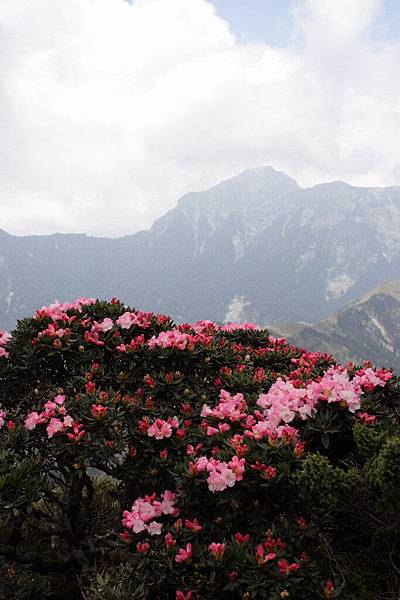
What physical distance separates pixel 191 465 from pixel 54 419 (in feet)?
5.05

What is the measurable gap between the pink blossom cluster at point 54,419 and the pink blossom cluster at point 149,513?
39.7 inches

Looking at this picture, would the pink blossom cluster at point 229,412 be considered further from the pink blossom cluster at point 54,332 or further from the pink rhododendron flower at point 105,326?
the pink blossom cluster at point 54,332

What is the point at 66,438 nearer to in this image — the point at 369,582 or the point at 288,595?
the point at 288,595

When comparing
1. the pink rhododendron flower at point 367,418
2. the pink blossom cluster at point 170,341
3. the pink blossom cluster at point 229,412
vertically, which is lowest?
the pink blossom cluster at point 229,412

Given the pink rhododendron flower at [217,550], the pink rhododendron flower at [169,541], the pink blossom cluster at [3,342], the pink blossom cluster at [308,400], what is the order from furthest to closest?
the pink blossom cluster at [3,342] → the pink blossom cluster at [308,400] → the pink rhododendron flower at [169,541] → the pink rhododendron flower at [217,550]

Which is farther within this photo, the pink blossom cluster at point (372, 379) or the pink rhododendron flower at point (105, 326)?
the pink rhododendron flower at point (105, 326)

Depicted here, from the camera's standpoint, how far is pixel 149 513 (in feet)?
13.8

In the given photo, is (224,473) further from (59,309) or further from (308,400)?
(59,309)

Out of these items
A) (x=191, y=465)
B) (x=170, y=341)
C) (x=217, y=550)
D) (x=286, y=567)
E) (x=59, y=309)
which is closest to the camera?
(x=286, y=567)

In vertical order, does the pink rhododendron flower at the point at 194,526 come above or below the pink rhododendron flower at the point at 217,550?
above

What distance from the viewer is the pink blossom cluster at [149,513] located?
4051 millimetres

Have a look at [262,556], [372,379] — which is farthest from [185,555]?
[372,379]

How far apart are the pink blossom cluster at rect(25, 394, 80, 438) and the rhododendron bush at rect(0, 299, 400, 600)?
0.7 inches

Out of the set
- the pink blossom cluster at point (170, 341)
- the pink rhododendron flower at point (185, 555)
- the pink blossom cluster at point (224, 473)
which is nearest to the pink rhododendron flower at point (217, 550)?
the pink rhododendron flower at point (185, 555)
